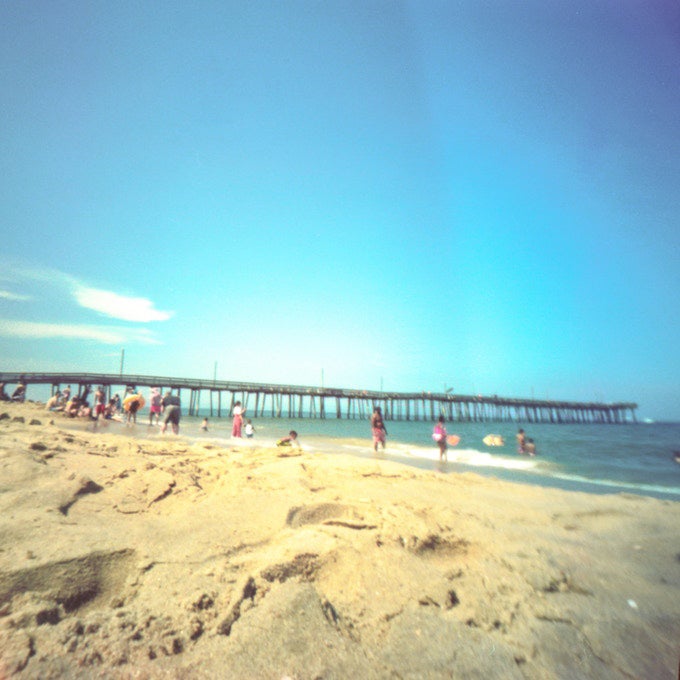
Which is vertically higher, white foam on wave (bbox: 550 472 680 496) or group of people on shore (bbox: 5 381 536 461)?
group of people on shore (bbox: 5 381 536 461)

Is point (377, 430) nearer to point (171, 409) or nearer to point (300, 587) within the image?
point (171, 409)

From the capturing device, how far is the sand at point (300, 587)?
55.2 inches

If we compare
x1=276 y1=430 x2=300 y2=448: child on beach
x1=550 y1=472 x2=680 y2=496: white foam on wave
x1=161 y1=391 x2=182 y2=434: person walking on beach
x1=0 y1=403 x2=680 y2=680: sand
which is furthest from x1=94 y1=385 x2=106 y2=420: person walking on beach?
→ x1=550 y1=472 x2=680 y2=496: white foam on wave

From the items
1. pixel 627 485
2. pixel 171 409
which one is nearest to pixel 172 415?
pixel 171 409

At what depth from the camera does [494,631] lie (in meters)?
1.75

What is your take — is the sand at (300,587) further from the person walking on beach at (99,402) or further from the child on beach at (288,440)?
the person walking on beach at (99,402)

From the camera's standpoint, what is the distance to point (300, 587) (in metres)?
1.83

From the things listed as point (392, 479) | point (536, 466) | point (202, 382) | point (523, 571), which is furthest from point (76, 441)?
point (202, 382)

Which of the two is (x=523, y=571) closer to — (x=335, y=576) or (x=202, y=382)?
(x=335, y=576)

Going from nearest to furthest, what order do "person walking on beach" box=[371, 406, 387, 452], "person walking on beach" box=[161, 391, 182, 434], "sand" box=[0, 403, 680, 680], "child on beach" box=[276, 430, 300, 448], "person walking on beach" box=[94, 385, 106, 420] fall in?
"sand" box=[0, 403, 680, 680], "child on beach" box=[276, 430, 300, 448], "person walking on beach" box=[161, 391, 182, 434], "person walking on beach" box=[371, 406, 387, 452], "person walking on beach" box=[94, 385, 106, 420]

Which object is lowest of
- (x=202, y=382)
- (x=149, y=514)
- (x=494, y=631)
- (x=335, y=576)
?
(x=494, y=631)

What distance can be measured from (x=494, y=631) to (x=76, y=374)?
50872mm

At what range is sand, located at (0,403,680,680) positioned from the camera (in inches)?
55.2

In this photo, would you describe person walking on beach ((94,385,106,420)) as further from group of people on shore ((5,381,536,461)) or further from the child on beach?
the child on beach
